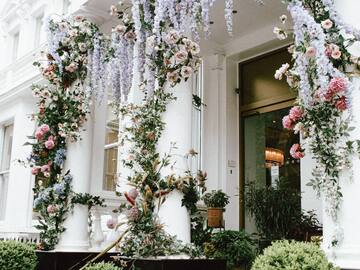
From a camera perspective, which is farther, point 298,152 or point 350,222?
point 298,152

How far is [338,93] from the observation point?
127 inches

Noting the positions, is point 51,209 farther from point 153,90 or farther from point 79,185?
point 153,90

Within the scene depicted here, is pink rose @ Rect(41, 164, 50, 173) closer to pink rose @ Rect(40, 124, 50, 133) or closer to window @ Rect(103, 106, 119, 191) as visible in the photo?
pink rose @ Rect(40, 124, 50, 133)

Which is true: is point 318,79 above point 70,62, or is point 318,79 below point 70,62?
below

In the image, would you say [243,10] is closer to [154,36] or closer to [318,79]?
[154,36]

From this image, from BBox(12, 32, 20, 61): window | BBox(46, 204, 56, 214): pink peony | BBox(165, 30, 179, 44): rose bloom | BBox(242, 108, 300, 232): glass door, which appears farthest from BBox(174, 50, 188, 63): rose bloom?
BBox(12, 32, 20, 61): window

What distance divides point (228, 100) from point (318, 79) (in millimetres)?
3619

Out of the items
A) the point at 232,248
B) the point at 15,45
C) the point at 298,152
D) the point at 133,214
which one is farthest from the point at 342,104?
the point at 15,45

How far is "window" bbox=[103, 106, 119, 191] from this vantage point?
6.75 metres

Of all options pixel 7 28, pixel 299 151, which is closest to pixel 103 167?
pixel 299 151

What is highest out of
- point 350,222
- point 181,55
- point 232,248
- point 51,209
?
point 181,55

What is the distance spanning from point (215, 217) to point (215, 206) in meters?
0.17

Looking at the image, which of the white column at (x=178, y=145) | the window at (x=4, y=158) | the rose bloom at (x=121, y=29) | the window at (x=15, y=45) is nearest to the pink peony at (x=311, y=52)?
the white column at (x=178, y=145)

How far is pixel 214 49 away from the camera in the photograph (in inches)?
277
